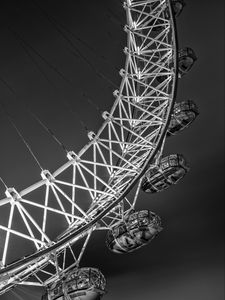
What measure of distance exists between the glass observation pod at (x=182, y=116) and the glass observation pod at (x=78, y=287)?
685 cm

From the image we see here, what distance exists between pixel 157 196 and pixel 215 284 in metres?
4.98

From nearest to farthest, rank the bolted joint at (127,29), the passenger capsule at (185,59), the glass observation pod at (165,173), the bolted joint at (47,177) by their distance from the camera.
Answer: the bolted joint at (47,177)
the glass observation pod at (165,173)
the passenger capsule at (185,59)
the bolted joint at (127,29)

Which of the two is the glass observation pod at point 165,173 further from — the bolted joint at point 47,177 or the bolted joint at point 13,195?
the bolted joint at point 13,195

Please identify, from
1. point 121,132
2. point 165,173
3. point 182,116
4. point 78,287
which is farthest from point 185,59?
point 78,287

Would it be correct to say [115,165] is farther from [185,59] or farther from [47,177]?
[47,177]

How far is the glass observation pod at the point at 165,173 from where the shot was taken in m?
15.7

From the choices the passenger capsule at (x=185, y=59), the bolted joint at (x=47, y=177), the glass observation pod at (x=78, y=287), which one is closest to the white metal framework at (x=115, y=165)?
the bolted joint at (x=47, y=177)

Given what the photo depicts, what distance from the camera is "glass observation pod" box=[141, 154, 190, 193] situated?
A: 51.5ft

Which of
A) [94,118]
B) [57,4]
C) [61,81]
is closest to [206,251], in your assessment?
[94,118]

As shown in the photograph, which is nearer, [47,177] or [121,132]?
[47,177]

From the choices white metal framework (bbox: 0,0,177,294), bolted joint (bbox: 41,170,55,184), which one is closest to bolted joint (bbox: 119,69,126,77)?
white metal framework (bbox: 0,0,177,294)

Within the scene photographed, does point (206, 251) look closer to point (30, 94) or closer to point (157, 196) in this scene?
point (157, 196)

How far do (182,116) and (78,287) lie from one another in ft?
24.6

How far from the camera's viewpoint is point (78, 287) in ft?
39.1
